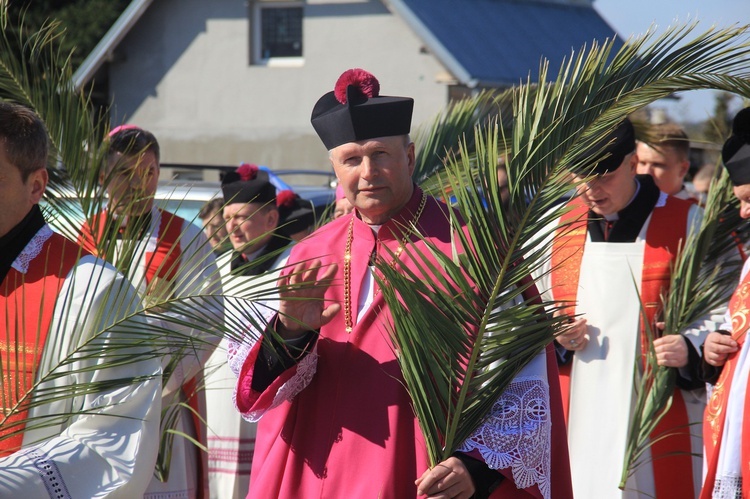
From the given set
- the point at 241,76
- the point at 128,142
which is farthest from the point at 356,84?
the point at 241,76

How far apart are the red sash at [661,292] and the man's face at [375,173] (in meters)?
1.53

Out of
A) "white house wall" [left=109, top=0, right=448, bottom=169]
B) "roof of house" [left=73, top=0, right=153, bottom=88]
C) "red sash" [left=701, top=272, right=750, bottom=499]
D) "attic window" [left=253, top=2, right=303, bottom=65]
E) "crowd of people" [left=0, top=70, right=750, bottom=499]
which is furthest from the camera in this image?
"roof of house" [left=73, top=0, right=153, bottom=88]

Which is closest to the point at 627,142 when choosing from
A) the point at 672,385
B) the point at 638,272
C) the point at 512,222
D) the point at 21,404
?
the point at 638,272

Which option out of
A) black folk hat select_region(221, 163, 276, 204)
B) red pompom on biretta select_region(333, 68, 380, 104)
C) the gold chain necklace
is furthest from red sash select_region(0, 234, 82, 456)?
black folk hat select_region(221, 163, 276, 204)

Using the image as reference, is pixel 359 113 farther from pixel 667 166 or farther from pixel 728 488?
pixel 667 166

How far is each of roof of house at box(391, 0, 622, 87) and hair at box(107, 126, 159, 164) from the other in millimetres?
13140

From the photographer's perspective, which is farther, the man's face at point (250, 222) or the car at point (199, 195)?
the car at point (199, 195)

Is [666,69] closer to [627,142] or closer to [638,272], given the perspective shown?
[627,142]

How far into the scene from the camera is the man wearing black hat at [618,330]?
4.84 meters

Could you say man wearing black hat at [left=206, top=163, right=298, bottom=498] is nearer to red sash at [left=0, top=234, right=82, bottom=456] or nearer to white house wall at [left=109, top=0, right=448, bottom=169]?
red sash at [left=0, top=234, right=82, bottom=456]

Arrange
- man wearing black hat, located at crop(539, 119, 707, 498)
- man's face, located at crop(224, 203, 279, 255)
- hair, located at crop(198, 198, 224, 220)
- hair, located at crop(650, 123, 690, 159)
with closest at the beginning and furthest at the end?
1. man wearing black hat, located at crop(539, 119, 707, 498)
2. man's face, located at crop(224, 203, 279, 255)
3. hair, located at crop(650, 123, 690, 159)
4. hair, located at crop(198, 198, 224, 220)

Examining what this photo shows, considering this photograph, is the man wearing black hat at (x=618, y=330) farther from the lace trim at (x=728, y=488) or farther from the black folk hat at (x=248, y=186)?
the black folk hat at (x=248, y=186)

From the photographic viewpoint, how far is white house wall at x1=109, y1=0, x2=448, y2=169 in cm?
2122

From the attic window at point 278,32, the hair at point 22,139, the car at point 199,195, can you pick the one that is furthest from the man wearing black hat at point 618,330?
the attic window at point 278,32
